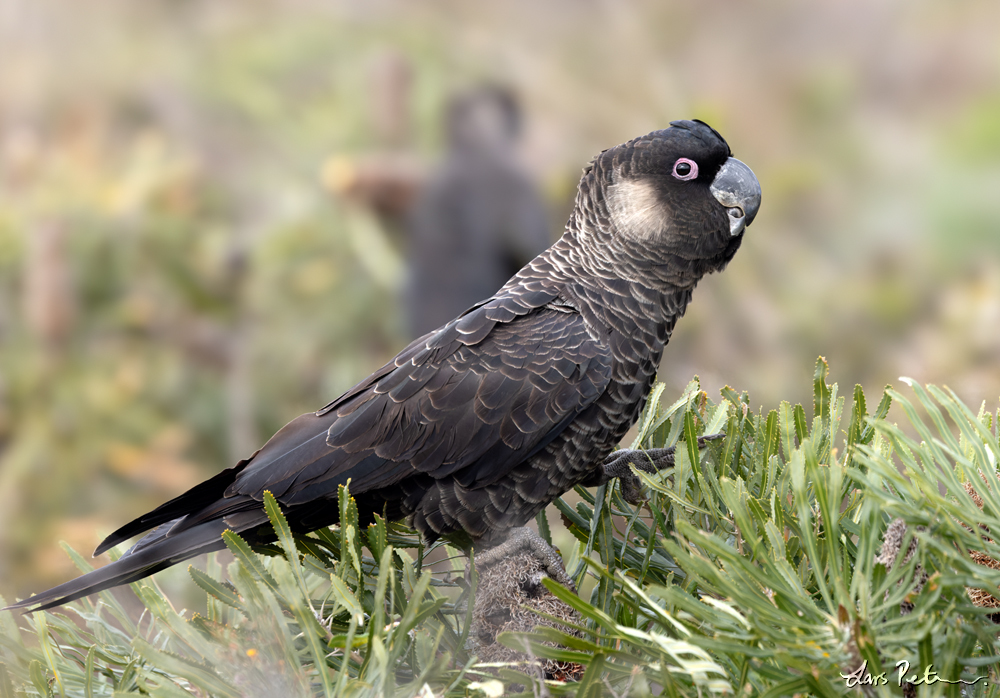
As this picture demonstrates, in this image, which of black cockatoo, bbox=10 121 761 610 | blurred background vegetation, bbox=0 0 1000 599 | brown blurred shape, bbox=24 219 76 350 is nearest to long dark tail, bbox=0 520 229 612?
black cockatoo, bbox=10 121 761 610

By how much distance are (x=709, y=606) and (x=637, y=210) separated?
533 millimetres

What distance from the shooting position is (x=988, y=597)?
13.9 inches

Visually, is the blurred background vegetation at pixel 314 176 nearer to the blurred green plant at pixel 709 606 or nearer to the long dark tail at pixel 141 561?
the long dark tail at pixel 141 561

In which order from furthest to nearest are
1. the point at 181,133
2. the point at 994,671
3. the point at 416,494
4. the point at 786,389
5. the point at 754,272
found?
the point at 181,133 → the point at 754,272 → the point at 786,389 → the point at 416,494 → the point at 994,671

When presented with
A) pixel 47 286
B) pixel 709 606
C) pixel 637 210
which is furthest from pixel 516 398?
pixel 47 286

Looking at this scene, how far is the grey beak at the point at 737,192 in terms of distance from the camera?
765 mm

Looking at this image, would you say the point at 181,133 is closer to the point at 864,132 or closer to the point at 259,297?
the point at 259,297

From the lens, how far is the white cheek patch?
782mm

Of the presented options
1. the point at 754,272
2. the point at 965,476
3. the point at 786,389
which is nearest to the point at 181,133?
the point at 754,272

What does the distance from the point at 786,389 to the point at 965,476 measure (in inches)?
21.4

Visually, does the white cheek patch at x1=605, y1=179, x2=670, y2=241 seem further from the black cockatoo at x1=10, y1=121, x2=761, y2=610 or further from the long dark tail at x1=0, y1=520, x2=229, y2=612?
the long dark tail at x1=0, y1=520, x2=229, y2=612

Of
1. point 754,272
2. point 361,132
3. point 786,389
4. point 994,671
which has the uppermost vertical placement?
point 361,132

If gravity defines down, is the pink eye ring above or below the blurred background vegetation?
below

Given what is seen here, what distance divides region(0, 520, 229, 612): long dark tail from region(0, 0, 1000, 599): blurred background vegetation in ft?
3.11
